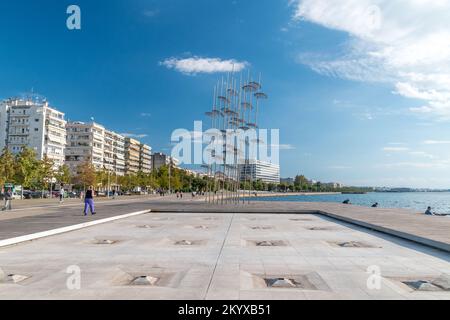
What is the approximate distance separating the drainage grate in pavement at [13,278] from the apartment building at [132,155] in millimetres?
130081

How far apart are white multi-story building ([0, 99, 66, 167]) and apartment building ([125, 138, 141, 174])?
44.5 metres

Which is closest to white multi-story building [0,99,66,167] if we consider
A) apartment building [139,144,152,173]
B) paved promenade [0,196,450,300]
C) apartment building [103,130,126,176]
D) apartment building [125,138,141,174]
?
apartment building [103,130,126,176]

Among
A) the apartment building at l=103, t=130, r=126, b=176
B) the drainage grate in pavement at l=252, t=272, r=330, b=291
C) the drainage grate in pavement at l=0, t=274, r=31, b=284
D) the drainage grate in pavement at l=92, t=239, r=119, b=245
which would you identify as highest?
the apartment building at l=103, t=130, r=126, b=176

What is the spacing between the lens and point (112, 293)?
5.80m

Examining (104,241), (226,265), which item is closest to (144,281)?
(226,265)

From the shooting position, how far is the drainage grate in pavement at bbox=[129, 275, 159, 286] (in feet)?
20.9

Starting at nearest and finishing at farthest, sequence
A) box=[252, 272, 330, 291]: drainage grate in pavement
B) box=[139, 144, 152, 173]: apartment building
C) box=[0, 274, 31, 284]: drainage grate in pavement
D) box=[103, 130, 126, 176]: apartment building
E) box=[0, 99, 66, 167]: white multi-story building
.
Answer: box=[252, 272, 330, 291]: drainage grate in pavement
box=[0, 274, 31, 284]: drainage grate in pavement
box=[0, 99, 66, 167]: white multi-story building
box=[103, 130, 126, 176]: apartment building
box=[139, 144, 152, 173]: apartment building

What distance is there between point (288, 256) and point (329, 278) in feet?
7.44

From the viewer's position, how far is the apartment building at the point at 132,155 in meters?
139

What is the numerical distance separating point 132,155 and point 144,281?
467 feet

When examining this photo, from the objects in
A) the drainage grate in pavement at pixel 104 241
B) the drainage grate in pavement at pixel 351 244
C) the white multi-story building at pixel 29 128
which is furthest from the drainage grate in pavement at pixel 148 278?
the white multi-story building at pixel 29 128

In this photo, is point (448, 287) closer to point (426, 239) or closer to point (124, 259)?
point (426, 239)

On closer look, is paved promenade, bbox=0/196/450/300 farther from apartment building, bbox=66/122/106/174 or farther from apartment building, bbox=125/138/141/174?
apartment building, bbox=125/138/141/174
